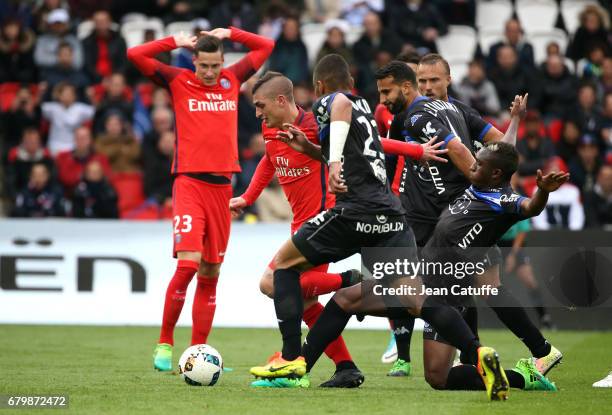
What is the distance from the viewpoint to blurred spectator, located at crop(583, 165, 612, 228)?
16.0 m

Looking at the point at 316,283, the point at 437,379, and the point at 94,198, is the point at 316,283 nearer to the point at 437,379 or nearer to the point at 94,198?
the point at 437,379

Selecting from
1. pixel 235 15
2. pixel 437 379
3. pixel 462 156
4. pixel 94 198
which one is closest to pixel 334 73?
pixel 462 156

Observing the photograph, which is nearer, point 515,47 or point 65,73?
point 65,73

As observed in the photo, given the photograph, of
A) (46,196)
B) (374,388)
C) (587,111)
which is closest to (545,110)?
(587,111)

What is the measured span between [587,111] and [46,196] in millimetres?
8676

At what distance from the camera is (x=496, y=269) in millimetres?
9102

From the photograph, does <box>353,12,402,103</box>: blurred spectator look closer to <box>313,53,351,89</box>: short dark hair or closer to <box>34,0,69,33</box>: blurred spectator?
<box>34,0,69,33</box>: blurred spectator

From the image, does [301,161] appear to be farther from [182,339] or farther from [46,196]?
[46,196]

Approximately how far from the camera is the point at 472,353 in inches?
315

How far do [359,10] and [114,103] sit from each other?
19.0 ft

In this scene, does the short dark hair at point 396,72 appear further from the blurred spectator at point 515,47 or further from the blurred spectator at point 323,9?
the blurred spectator at point 323,9

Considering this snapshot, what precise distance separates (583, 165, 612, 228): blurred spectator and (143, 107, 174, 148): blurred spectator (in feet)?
21.3

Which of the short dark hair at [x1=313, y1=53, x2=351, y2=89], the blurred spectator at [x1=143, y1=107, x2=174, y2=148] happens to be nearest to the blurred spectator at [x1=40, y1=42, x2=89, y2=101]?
the blurred spectator at [x1=143, y1=107, x2=174, y2=148]

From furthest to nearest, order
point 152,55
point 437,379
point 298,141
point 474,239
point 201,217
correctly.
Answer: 1. point 152,55
2. point 201,217
3. point 474,239
4. point 437,379
5. point 298,141
